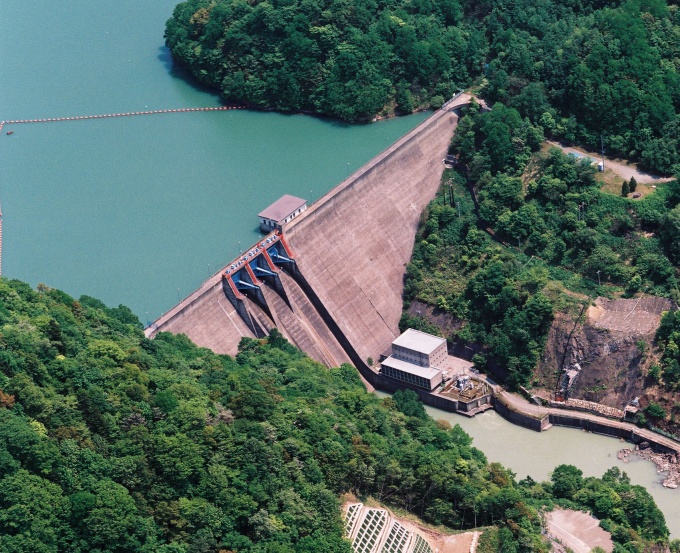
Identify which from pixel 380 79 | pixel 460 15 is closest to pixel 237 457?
pixel 380 79

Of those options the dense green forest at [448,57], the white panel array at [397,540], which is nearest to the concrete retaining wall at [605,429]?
the white panel array at [397,540]

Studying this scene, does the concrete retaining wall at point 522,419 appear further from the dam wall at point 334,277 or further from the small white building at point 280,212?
the small white building at point 280,212

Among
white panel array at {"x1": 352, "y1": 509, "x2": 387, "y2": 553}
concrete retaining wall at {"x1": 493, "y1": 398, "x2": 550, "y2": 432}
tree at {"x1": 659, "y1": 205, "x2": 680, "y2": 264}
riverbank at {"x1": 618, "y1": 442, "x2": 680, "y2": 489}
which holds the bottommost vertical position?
riverbank at {"x1": 618, "y1": 442, "x2": 680, "y2": 489}

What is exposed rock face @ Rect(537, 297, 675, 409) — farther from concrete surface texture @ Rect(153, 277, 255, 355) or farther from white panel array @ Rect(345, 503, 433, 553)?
white panel array @ Rect(345, 503, 433, 553)

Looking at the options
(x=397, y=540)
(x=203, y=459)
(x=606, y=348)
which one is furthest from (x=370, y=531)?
(x=606, y=348)

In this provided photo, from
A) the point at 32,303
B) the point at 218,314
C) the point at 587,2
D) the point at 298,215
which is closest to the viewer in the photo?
the point at 32,303

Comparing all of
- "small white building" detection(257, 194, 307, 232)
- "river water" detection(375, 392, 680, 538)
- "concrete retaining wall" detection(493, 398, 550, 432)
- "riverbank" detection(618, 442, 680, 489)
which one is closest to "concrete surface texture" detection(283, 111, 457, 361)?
"small white building" detection(257, 194, 307, 232)

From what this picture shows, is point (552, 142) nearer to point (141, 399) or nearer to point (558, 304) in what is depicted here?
point (558, 304)
